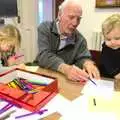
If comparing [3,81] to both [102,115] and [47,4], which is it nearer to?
[102,115]

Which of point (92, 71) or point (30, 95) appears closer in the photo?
point (30, 95)

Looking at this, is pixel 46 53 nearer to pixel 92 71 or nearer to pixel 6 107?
pixel 92 71

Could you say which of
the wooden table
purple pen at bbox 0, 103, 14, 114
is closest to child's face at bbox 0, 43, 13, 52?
the wooden table

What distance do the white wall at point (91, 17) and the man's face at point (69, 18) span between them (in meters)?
1.10

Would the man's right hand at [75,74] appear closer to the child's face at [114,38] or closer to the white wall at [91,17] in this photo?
the child's face at [114,38]

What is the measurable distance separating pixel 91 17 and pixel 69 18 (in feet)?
3.93

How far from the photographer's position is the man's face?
1864 millimetres

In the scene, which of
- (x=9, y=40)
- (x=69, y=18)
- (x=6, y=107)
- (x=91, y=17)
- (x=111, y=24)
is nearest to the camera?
(x=6, y=107)

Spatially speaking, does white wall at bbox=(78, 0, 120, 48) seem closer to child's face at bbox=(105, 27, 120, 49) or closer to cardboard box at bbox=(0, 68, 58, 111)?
child's face at bbox=(105, 27, 120, 49)

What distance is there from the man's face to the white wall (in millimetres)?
1100

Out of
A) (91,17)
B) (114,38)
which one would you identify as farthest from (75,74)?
(91,17)

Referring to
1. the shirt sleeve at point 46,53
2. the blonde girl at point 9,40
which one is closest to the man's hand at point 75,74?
the shirt sleeve at point 46,53

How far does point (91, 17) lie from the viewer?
3.01 meters

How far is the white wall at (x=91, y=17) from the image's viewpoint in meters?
2.94
